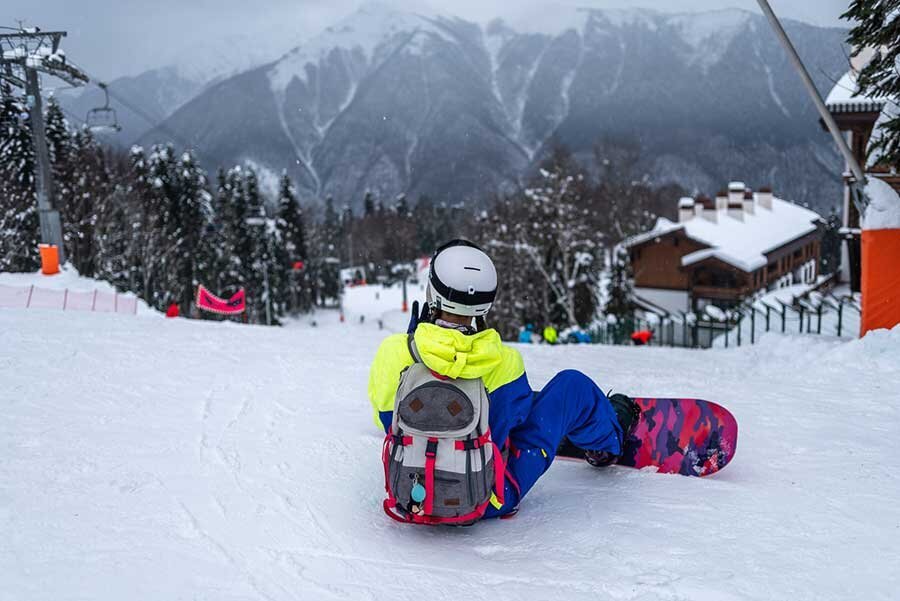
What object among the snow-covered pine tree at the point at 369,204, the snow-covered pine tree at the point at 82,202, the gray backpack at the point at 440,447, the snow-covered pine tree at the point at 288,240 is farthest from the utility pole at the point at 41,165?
the snow-covered pine tree at the point at 369,204

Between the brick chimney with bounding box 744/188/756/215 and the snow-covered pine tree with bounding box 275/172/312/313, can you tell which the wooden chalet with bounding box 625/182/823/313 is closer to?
the brick chimney with bounding box 744/188/756/215

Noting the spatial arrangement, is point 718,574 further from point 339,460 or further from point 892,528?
point 339,460

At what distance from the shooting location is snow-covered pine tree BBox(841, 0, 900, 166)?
7.67m

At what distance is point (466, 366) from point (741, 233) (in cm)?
4035

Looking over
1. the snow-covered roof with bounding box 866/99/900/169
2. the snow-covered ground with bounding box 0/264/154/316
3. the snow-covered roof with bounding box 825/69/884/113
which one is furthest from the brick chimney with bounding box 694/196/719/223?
the snow-covered ground with bounding box 0/264/154/316

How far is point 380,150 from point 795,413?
148079 millimetres

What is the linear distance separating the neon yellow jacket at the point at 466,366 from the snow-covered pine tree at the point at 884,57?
709 cm

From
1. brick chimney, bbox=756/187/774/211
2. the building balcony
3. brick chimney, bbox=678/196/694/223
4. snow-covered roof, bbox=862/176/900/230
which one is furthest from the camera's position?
brick chimney, bbox=756/187/774/211

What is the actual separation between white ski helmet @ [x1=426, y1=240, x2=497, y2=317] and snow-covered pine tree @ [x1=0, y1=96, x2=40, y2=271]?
2519 cm

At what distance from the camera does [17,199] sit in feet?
88.6

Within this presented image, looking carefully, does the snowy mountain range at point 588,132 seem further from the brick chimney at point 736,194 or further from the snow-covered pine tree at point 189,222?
the brick chimney at point 736,194

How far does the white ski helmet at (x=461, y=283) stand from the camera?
282 cm

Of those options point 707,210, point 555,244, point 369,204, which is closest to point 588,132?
point 369,204

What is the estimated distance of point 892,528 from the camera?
2871 mm
